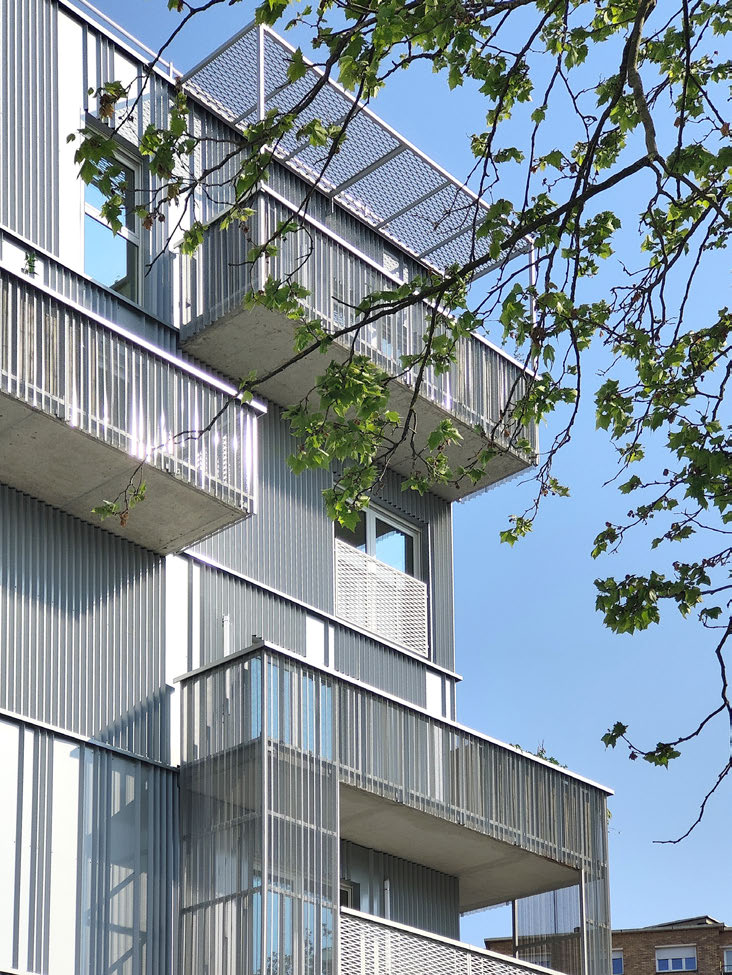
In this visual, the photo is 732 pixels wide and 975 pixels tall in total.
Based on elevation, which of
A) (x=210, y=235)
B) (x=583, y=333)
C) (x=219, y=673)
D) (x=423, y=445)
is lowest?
(x=219, y=673)

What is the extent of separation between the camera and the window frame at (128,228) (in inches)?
687

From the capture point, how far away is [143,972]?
15.2 metres

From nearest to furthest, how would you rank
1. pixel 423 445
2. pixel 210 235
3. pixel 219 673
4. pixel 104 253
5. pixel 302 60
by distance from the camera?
1. pixel 302 60
2. pixel 219 673
3. pixel 104 253
4. pixel 210 235
5. pixel 423 445

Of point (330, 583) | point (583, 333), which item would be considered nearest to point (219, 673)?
point (330, 583)

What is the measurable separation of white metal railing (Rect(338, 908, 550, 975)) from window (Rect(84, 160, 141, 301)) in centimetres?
686

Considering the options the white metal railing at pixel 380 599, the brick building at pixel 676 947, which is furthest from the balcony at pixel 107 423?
the brick building at pixel 676 947

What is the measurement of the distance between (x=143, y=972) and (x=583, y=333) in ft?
23.7

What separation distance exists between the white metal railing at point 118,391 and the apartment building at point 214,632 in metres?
0.03

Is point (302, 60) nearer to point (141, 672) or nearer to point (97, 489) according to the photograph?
point (97, 489)

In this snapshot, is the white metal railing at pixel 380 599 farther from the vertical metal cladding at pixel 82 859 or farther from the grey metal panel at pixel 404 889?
the vertical metal cladding at pixel 82 859

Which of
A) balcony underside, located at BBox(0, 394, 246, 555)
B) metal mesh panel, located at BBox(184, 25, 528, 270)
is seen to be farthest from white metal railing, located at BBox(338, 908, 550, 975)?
metal mesh panel, located at BBox(184, 25, 528, 270)

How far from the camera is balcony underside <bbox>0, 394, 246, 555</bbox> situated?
15.2m

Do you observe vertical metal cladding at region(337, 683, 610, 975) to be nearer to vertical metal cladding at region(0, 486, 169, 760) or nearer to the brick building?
vertical metal cladding at region(0, 486, 169, 760)

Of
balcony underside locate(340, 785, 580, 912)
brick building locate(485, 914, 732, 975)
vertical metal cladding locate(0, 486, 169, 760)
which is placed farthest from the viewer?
brick building locate(485, 914, 732, 975)
